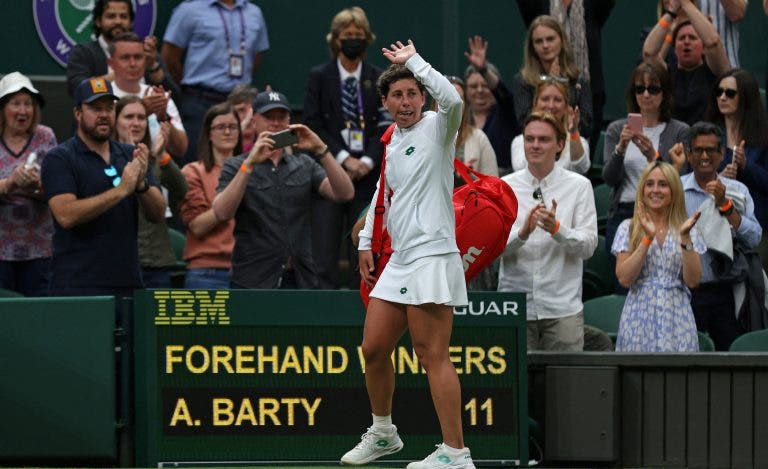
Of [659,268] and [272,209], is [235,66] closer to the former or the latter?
[272,209]

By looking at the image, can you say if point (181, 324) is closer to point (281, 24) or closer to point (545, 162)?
point (545, 162)

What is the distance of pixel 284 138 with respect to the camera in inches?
328

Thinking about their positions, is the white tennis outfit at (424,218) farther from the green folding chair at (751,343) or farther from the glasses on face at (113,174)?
the green folding chair at (751,343)

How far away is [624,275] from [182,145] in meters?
3.47

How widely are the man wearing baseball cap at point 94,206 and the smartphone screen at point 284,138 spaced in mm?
747

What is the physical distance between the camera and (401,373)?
746 centimetres

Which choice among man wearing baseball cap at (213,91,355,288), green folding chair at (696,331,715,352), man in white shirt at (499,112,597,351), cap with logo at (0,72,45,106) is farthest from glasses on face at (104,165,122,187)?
green folding chair at (696,331,715,352)

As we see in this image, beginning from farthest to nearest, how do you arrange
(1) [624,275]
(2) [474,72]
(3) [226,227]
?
(2) [474,72] → (3) [226,227] → (1) [624,275]

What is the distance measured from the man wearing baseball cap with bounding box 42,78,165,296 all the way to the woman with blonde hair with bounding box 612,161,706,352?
274 cm

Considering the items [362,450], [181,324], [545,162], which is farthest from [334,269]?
[362,450]

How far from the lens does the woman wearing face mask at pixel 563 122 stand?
31.2ft

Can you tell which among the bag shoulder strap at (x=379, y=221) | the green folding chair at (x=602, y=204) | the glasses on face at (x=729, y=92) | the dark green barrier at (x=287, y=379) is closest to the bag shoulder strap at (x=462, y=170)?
the bag shoulder strap at (x=379, y=221)

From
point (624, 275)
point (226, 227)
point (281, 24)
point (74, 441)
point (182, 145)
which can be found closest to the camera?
point (74, 441)

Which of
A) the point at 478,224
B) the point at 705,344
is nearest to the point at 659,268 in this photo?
the point at 705,344
